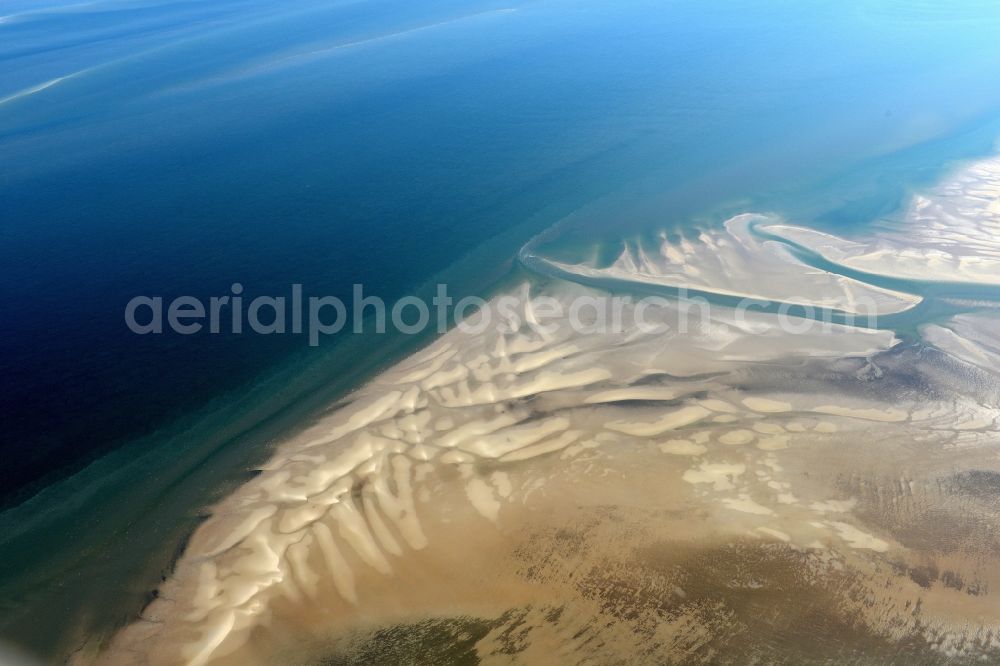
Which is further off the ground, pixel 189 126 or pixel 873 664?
pixel 189 126

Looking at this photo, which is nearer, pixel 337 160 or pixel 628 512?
pixel 628 512

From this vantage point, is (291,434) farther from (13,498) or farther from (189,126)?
(189,126)

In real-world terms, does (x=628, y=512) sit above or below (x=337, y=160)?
below


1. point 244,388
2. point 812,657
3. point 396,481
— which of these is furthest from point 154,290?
point 812,657
